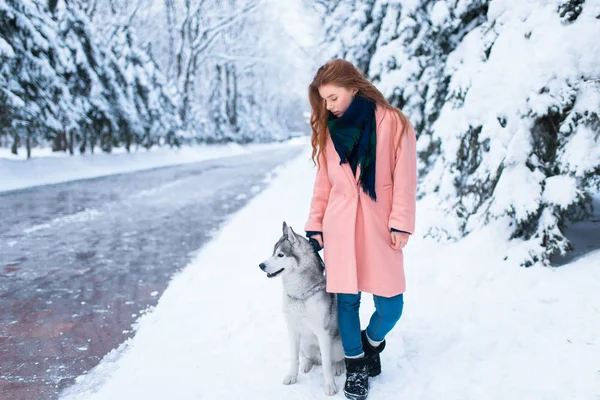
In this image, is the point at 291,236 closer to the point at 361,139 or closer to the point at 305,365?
the point at 361,139

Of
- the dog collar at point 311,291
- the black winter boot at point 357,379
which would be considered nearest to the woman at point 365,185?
the dog collar at point 311,291

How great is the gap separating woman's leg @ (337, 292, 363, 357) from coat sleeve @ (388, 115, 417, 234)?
56 cm

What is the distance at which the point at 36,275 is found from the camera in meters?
5.18

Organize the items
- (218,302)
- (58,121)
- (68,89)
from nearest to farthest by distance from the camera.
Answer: (218,302) < (58,121) < (68,89)

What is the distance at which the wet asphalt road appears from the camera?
331 centimetres

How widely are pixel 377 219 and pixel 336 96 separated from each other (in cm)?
76

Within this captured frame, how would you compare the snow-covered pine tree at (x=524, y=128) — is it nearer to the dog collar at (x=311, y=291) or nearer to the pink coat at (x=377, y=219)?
the pink coat at (x=377, y=219)

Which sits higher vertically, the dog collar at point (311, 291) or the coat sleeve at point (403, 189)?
the coat sleeve at point (403, 189)

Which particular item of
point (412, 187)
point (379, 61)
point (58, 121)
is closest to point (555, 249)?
point (412, 187)

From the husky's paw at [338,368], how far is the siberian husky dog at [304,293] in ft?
0.61

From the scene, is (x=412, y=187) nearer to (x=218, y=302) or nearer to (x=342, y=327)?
(x=342, y=327)

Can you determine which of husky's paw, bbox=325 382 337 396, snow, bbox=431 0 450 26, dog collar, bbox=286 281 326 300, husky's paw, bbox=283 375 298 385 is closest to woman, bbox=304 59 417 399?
dog collar, bbox=286 281 326 300

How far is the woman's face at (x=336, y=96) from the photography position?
98.7 inches

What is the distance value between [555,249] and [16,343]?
4792 mm
